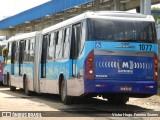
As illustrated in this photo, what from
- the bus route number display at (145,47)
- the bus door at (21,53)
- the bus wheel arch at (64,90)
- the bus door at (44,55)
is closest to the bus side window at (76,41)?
the bus wheel arch at (64,90)

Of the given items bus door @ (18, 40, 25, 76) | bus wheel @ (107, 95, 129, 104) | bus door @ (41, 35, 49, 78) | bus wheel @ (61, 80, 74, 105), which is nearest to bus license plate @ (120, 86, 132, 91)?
bus wheel @ (61, 80, 74, 105)

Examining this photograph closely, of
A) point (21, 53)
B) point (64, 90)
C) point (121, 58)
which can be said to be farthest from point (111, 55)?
point (21, 53)

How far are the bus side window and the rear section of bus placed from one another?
2.84ft

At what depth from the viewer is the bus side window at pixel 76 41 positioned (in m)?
15.0

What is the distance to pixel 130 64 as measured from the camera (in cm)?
1434

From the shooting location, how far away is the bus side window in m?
15.0

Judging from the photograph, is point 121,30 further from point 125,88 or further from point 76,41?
point 125,88

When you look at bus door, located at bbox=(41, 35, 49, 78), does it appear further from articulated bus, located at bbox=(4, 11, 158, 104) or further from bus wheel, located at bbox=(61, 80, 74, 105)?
articulated bus, located at bbox=(4, 11, 158, 104)

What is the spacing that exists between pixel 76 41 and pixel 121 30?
160cm

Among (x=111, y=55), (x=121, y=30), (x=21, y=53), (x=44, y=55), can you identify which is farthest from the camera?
(x=21, y=53)

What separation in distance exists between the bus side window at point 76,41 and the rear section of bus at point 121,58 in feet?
2.84

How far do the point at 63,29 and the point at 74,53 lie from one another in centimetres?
172

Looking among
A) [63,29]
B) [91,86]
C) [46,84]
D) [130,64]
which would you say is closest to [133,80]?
[130,64]

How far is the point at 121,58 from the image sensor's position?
1425cm
